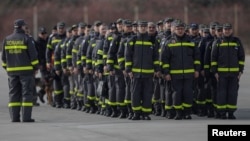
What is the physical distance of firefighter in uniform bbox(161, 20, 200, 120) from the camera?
71.9 ft

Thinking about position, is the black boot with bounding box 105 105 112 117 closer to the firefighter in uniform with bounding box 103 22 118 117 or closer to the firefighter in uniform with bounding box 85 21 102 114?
the firefighter in uniform with bounding box 103 22 118 117

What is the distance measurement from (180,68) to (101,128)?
11.2 feet

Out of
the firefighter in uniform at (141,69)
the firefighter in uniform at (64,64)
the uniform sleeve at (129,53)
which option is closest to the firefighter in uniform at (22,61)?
the uniform sleeve at (129,53)

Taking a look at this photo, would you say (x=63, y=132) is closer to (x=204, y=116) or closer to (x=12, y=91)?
(x=12, y=91)

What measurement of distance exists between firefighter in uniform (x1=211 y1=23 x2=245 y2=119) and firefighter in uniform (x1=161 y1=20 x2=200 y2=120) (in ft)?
2.08

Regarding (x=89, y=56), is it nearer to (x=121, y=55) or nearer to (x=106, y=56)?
(x=106, y=56)

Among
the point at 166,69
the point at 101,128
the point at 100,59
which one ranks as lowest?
the point at 101,128

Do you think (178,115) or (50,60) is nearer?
(178,115)

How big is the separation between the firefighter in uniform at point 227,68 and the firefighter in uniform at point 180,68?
634 mm

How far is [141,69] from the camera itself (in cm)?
→ 2159

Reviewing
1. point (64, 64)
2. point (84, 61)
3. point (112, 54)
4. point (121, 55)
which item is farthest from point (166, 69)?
point (64, 64)

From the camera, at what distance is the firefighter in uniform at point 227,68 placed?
2219 cm

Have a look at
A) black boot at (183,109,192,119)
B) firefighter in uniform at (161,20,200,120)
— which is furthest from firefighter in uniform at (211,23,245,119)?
black boot at (183,109,192,119)

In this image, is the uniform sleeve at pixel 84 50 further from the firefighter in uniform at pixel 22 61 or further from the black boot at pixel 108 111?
the firefighter in uniform at pixel 22 61
